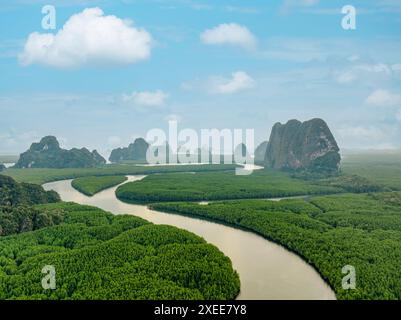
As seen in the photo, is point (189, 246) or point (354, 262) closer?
point (354, 262)

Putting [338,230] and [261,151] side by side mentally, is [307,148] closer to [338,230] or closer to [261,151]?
[338,230]

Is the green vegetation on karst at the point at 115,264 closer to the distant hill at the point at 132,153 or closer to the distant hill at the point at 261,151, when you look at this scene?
the distant hill at the point at 132,153

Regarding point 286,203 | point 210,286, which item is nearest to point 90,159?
point 286,203

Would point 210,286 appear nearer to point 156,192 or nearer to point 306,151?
point 156,192

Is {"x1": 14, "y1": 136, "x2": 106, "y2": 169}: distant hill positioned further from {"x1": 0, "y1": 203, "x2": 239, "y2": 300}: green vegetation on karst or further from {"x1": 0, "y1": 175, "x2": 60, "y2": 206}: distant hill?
{"x1": 0, "y1": 203, "x2": 239, "y2": 300}: green vegetation on karst

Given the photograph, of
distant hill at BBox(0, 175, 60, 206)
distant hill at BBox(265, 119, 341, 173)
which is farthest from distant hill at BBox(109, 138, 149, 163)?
distant hill at BBox(0, 175, 60, 206)

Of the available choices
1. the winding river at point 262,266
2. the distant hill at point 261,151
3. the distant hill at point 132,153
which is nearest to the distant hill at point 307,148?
the winding river at point 262,266
